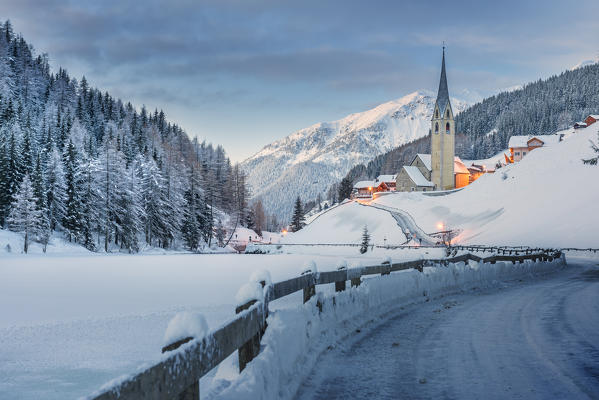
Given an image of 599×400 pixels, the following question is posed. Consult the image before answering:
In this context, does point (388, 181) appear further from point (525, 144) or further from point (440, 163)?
point (525, 144)

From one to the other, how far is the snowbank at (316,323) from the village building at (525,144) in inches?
6104

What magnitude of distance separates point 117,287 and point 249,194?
105227 mm

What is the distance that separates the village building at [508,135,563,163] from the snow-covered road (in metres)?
162

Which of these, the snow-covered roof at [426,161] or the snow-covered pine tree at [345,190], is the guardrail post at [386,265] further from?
the snow-covered pine tree at [345,190]

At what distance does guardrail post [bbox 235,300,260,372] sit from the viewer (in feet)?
17.4

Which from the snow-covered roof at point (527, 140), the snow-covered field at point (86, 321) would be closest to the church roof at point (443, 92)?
the snow-covered roof at point (527, 140)

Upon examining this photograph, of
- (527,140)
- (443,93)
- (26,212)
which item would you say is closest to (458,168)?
(443,93)

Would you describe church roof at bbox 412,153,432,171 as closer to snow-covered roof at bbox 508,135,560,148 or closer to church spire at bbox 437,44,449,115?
church spire at bbox 437,44,449,115

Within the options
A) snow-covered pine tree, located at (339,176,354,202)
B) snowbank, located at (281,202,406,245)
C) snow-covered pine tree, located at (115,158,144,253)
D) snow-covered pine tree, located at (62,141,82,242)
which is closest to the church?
snowbank, located at (281,202,406,245)

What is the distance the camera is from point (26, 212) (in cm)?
5897

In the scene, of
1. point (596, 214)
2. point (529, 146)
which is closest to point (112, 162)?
point (596, 214)

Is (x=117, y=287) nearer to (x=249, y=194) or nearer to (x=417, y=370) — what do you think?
(x=417, y=370)

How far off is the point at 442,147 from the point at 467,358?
131m

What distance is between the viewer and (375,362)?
25.8ft
